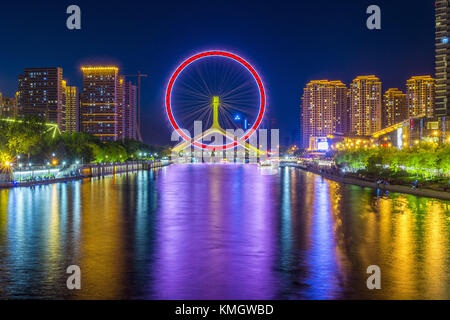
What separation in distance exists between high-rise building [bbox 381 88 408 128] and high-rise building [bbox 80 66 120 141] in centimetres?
8360

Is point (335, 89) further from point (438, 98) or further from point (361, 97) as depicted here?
point (438, 98)

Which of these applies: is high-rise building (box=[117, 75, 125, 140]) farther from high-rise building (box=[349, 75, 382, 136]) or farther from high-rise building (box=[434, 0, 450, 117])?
high-rise building (box=[434, 0, 450, 117])

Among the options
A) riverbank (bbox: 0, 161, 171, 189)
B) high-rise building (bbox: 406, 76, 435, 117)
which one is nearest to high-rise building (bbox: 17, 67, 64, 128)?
riverbank (bbox: 0, 161, 171, 189)

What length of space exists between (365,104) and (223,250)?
160 metres

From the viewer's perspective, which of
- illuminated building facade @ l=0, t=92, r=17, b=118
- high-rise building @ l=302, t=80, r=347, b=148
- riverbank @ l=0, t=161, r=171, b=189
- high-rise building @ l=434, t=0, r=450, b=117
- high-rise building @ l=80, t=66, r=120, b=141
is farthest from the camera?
high-rise building @ l=302, t=80, r=347, b=148

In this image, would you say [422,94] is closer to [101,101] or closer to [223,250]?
[101,101]

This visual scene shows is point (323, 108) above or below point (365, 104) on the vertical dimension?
below

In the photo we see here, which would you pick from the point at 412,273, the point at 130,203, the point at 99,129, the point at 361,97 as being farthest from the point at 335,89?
the point at 412,273

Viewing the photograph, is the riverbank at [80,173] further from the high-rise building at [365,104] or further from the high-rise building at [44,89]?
the high-rise building at [365,104]

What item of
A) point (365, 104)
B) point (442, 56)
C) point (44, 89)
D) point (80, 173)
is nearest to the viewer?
point (80, 173)

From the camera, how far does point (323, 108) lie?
573 feet

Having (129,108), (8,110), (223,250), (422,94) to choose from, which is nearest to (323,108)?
(422,94)

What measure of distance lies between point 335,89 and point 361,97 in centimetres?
1047

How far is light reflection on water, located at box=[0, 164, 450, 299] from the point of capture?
902cm
